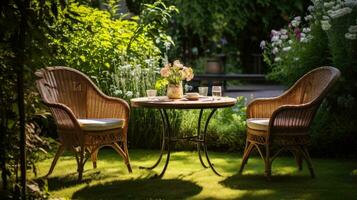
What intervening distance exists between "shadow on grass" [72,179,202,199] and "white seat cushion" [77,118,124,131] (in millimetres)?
465

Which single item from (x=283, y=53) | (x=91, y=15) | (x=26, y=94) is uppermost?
(x=91, y=15)

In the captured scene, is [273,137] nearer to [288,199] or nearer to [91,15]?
[288,199]

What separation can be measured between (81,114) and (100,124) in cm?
65

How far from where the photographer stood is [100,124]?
168 inches

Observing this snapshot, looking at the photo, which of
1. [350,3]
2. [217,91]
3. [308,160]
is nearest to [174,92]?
[217,91]

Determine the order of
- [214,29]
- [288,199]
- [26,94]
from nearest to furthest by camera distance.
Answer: [26,94] < [288,199] < [214,29]

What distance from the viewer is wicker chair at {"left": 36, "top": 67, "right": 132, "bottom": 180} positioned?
421 centimetres

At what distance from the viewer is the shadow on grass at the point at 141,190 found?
3807mm

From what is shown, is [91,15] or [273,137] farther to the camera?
[91,15]

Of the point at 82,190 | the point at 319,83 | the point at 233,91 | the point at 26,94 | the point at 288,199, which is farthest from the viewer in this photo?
the point at 233,91

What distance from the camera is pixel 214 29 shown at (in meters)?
14.1

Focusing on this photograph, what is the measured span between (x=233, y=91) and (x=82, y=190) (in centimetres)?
878

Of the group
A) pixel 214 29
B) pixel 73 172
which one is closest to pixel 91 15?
pixel 73 172

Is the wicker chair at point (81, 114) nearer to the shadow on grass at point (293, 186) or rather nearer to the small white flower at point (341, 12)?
the shadow on grass at point (293, 186)
